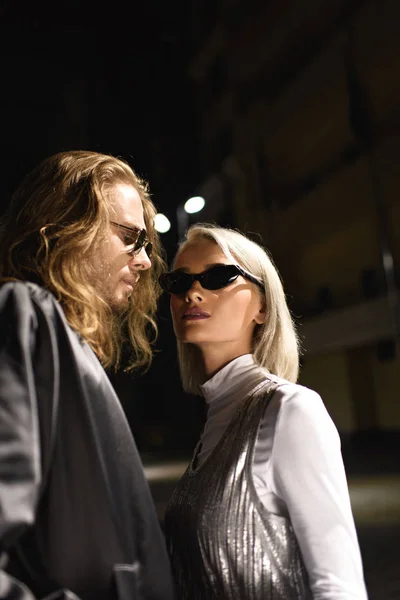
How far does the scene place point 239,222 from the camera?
86.8ft

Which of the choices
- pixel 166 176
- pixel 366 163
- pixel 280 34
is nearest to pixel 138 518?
pixel 366 163

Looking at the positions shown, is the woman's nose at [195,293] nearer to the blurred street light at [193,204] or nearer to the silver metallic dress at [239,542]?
the silver metallic dress at [239,542]

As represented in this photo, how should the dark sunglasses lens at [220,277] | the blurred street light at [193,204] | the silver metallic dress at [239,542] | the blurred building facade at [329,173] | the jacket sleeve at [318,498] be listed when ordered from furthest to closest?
the blurred building facade at [329,173] < the blurred street light at [193,204] < the dark sunglasses lens at [220,277] < the silver metallic dress at [239,542] < the jacket sleeve at [318,498]

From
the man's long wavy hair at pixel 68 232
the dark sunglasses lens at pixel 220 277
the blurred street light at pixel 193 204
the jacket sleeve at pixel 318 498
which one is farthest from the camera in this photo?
the blurred street light at pixel 193 204

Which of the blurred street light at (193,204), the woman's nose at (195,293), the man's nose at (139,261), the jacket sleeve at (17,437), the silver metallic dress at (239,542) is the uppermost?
the blurred street light at (193,204)

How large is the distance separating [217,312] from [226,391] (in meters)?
0.30

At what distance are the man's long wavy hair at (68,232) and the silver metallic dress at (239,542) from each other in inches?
22.3

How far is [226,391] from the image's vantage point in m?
2.53

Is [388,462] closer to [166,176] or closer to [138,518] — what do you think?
[138,518]

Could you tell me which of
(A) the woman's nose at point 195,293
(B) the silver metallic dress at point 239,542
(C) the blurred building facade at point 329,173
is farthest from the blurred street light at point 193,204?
(B) the silver metallic dress at point 239,542

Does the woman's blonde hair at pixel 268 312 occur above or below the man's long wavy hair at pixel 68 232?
below

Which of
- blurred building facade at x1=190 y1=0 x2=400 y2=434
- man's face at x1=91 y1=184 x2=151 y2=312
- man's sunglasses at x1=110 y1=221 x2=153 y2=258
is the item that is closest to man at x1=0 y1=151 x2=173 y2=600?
man's face at x1=91 y1=184 x2=151 y2=312

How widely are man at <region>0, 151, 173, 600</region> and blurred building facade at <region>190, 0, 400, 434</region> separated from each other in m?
16.1

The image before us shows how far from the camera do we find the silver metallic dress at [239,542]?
1990 millimetres
